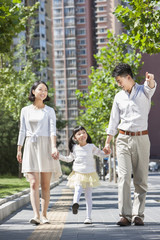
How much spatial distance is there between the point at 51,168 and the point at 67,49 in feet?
456

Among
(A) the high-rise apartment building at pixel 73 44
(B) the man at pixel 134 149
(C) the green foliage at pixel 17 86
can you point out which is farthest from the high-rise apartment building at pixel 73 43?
(B) the man at pixel 134 149

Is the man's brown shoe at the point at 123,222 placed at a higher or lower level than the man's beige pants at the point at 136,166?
lower

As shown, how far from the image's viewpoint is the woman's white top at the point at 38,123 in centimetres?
967

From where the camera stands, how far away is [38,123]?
9.72m

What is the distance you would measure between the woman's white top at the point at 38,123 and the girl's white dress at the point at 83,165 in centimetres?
56

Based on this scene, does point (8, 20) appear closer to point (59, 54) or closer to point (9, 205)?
point (9, 205)

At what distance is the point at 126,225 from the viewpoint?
905cm

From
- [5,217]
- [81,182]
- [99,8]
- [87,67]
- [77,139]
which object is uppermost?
[99,8]

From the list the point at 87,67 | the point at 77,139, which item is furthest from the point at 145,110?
the point at 87,67

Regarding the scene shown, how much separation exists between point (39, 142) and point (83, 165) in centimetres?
90

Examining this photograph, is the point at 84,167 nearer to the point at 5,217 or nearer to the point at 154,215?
the point at 154,215

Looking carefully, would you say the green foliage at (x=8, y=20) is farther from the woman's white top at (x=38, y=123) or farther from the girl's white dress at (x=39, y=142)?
the girl's white dress at (x=39, y=142)

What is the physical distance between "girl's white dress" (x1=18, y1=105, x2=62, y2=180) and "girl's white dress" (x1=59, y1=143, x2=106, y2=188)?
379 millimetres

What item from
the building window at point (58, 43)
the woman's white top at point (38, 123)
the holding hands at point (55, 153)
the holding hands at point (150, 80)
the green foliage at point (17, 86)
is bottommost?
the holding hands at point (55, 153)
